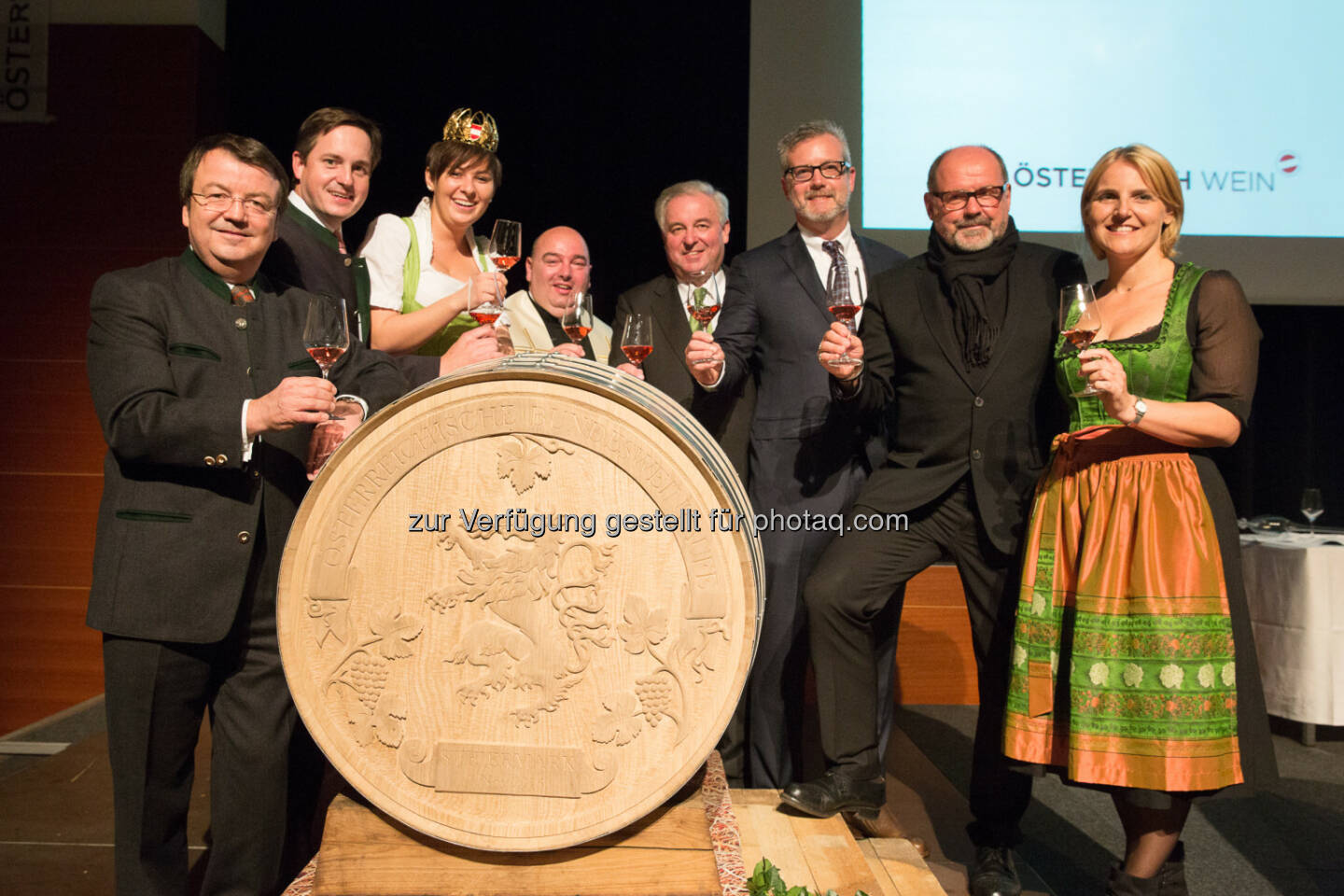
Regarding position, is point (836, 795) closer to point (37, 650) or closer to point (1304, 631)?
point (1304, 631)

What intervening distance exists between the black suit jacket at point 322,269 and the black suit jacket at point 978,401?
4.49 feet

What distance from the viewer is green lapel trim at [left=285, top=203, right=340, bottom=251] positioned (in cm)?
294

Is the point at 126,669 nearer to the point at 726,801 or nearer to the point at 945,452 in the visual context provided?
the point at 726,801

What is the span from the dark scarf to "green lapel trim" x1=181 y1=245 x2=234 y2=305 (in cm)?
197

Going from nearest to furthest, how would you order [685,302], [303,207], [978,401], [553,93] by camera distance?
[978,401] → [303,207] → [685,302] → [553,93]

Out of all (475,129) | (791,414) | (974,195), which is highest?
(475,129)

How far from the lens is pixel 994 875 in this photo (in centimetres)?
267

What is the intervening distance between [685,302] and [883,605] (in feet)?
4.86

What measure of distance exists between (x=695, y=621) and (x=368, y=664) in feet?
2.03

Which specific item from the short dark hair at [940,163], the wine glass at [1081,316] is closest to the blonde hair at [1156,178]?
the short dark hair at [940,163]

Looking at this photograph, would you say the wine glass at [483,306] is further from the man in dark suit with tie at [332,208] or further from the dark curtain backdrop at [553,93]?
the dark curtain backdrop at [553,93]

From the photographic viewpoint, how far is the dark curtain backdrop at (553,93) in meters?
5.67

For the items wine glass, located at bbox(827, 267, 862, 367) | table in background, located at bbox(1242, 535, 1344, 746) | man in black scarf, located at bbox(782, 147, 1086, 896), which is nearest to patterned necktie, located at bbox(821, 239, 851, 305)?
wine glass, located at bbox(827, 267, 862, 367)

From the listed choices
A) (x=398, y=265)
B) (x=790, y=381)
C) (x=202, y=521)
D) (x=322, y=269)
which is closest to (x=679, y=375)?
(x=790, y=381)
